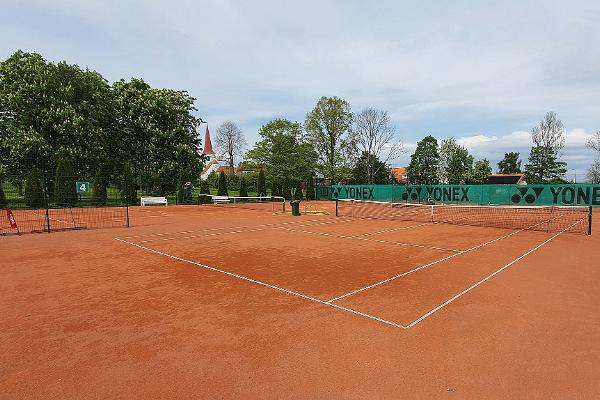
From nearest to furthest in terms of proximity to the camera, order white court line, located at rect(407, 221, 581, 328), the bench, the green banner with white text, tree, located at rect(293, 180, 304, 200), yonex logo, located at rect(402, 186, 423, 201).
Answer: white court line, located at rect(407, 221, 581, 328) < the green banner with white text < the bench < yonex logo, located at rect(402, 186, 423, 201) < tree, located at rect(293, 180, 304, 200)

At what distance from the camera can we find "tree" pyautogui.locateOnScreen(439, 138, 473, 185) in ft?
237

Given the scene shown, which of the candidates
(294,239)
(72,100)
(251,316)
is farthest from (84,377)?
(72,100)

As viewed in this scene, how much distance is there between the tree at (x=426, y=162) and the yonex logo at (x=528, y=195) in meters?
37.5

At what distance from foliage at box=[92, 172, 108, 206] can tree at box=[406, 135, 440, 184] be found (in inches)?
2330

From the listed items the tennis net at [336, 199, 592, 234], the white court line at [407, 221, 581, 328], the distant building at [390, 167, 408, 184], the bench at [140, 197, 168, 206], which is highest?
the distant building at [390, 167, 408, 184]

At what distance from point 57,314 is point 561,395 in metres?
8.00

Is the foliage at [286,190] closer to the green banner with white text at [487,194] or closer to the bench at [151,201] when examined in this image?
the green banner with white text at [487,194]

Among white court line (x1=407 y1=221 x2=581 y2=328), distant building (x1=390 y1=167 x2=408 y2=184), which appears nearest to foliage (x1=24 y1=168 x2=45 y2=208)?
white court line (x1=407 y1=221 x2=581 y2=328)

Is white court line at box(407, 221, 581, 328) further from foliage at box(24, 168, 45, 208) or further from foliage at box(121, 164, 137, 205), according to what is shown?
foliage at box(121, 164, 137, 205)

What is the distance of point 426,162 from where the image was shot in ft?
246

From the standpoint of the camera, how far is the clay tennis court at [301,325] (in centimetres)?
420

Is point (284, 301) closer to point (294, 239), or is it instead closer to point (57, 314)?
point (57, 314)

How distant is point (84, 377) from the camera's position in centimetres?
432

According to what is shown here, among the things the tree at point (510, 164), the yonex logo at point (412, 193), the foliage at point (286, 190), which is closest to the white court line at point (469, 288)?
the yonex logo at point (412, 193)
